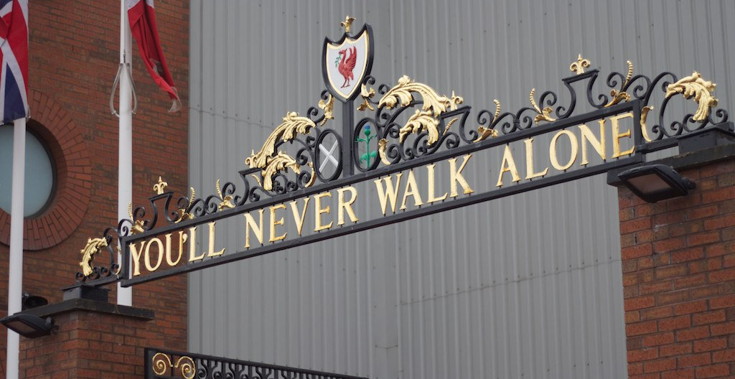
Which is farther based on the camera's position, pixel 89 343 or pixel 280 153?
pixel 89 343

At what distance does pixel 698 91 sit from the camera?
366 inches

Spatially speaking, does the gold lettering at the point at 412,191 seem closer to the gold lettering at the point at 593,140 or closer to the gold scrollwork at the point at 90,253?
the gold lettering at the point at 593,140

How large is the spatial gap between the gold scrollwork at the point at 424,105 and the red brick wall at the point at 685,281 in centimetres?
199

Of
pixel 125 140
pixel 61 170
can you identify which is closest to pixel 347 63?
pixel 125 140

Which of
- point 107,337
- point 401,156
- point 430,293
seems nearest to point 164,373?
point 107,337

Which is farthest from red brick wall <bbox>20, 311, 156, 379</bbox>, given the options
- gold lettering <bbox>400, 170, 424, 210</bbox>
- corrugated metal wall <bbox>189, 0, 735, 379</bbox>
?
corrugated metal wall <bbox>189, 0, 735, 379</bbox>

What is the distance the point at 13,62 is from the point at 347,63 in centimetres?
480

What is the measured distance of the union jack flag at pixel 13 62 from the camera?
14945mm

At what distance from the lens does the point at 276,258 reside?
18016 millimetres

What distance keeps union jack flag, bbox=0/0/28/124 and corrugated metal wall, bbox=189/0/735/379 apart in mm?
3125

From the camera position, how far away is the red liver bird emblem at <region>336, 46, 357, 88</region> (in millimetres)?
11594

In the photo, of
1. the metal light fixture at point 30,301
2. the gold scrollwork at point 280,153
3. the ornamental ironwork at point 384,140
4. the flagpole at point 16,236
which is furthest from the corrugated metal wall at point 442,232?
the gold scrollwork at point 280,153

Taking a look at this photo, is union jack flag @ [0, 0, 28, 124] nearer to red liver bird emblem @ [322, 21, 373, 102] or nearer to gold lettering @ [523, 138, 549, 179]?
red liver bird emblem @ [322, 21, 373, 102]

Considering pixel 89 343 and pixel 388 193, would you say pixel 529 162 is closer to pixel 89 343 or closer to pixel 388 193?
pixel 388 193
